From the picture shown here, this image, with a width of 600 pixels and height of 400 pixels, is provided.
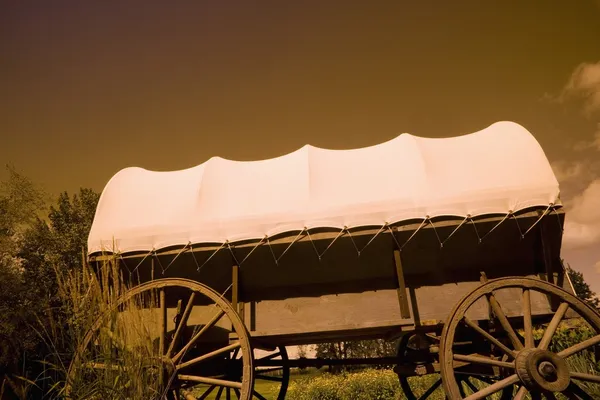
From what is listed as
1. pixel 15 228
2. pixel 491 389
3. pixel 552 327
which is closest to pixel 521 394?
pixel 491 389

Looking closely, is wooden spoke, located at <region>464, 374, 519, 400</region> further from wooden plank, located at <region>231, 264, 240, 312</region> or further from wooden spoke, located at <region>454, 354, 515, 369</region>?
wooden plank, located at <region>231, 264, 240, 312</region>

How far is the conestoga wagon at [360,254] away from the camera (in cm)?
385

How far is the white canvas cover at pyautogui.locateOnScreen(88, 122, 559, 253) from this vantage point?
3900 mm

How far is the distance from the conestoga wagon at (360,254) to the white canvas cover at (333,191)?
2 cm

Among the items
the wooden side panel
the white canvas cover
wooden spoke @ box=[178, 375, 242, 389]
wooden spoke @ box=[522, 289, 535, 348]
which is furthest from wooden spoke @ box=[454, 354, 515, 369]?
wooden spoke @ box=[178, 375, 242, 389]

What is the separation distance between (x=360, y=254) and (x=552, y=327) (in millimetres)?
1910

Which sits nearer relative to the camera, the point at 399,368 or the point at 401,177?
the point at 401,177

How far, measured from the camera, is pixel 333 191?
4.20 metres

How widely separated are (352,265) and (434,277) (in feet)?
3.07

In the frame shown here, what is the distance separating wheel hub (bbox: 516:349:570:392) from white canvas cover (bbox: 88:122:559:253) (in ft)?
4.46

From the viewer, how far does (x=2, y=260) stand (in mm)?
18172

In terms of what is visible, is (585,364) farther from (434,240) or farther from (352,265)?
(352,265)

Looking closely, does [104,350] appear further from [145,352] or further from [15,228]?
[15,228]

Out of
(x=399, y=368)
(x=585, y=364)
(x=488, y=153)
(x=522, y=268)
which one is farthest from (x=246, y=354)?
(x=585, y=364)
